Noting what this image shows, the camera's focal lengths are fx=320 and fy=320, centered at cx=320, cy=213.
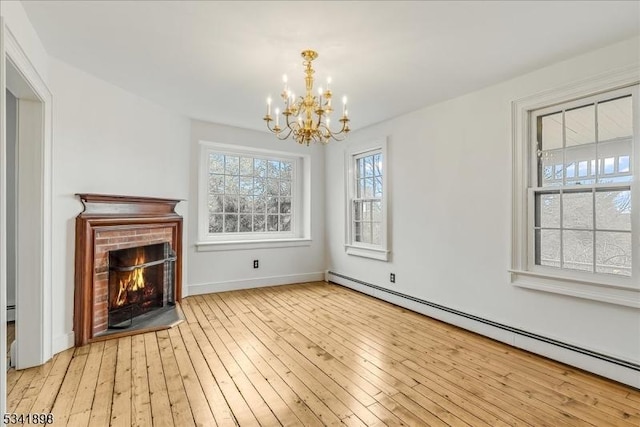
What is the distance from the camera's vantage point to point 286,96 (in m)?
2.37

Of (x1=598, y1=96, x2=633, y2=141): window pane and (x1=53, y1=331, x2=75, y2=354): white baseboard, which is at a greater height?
(x1=598, y1=96, x2=633, y2=141): window pane

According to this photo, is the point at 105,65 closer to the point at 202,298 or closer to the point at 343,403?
the point at 202,298

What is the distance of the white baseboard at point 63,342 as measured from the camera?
2576 millimetres

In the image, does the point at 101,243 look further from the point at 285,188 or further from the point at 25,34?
the point at 285,188

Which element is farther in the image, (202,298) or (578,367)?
(202,298)

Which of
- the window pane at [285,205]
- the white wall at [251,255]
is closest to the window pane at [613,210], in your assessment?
the white wall at [251,255]

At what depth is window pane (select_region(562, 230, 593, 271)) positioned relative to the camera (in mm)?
2467

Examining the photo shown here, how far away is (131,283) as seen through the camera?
334 cm

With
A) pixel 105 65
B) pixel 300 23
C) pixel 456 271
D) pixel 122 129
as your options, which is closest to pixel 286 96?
pixel 300 23

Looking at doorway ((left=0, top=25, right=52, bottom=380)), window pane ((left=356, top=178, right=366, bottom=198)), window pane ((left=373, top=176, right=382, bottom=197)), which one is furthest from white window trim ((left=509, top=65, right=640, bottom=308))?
doorway ((left=0, top=25, right=52, bottom=380))

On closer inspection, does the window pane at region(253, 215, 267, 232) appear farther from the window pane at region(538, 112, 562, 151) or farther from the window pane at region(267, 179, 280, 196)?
the window pane at region(538, 112, 562, 151)

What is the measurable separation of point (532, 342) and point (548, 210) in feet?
3.67

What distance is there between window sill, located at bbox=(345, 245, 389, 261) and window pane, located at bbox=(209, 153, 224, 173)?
2.23 metres

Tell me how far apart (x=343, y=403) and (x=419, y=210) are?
2.38 m
